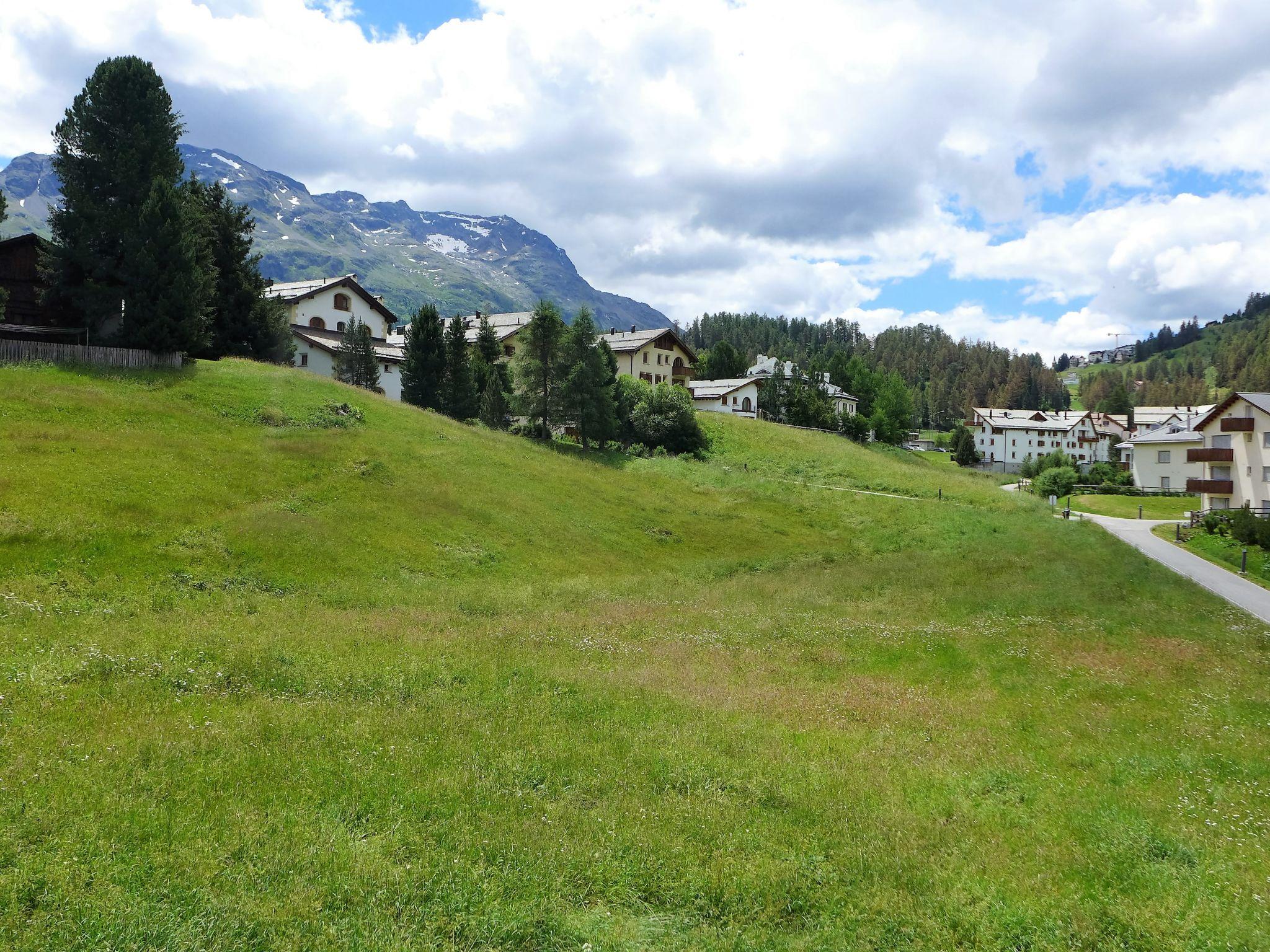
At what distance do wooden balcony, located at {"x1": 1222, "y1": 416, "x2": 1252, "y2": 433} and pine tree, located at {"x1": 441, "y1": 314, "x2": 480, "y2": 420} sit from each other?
6365 centimetres

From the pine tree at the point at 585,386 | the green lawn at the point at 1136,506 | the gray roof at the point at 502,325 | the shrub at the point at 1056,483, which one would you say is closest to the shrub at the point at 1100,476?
the green lawn at the point at 1136,506

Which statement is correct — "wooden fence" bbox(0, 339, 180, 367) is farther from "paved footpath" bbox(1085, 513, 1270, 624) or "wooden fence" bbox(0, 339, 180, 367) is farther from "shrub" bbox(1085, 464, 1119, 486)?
"shrub" bbox(1085, 464, 1119, 486)

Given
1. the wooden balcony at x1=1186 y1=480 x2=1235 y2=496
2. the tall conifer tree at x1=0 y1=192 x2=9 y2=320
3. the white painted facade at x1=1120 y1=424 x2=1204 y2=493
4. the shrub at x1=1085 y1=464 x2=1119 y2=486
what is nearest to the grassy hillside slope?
the tall conifer tree at x1=0 y1=192 x2=9 y2=320

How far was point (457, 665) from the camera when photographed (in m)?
16.1

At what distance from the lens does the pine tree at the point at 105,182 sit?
46.6m

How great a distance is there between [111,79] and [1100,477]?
109909 millimetres

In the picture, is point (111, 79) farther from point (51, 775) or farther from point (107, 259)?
point (51, 775)

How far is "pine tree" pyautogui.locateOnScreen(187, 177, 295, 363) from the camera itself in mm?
56406

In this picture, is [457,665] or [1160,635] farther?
[1160,635]

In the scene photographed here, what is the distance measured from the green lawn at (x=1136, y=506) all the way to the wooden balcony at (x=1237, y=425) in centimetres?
1023

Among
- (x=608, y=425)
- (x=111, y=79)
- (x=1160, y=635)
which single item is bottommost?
(x=1160, y=635)

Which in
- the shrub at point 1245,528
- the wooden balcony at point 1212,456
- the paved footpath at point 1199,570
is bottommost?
the paved footpath at point 1199,570

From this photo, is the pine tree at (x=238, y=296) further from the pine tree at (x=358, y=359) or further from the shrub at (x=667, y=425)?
the shrub at (x=667, y=425)

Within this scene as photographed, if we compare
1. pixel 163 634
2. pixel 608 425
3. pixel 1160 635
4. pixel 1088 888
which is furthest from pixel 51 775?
pixel 608 425
